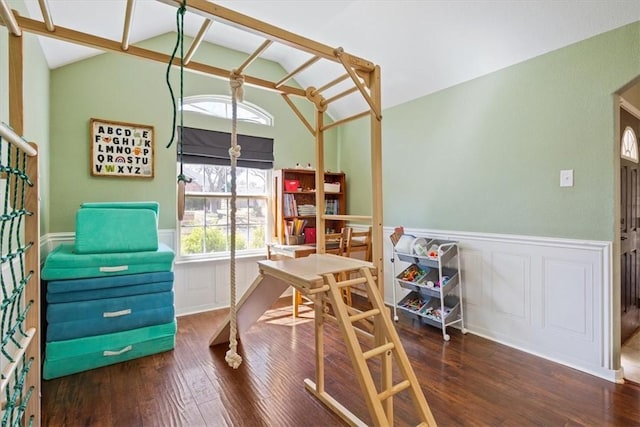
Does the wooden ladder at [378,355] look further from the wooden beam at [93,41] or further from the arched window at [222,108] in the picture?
the arched window at [222,108]

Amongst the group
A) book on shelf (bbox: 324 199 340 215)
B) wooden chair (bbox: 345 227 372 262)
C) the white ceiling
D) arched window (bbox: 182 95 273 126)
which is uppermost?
the white ceiling

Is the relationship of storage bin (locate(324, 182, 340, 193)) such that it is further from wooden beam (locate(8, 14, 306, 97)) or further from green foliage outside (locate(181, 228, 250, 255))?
wooden beam (locate(8, 14, 306, 97))

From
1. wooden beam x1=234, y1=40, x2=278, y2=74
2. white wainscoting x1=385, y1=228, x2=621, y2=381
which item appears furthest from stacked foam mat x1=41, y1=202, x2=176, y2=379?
white wainscoting x1=385, y1=228, x2=621, y2=381

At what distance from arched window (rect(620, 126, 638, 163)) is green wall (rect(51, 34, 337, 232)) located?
358 centimetres

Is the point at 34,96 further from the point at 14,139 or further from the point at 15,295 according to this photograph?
the point at 15,295

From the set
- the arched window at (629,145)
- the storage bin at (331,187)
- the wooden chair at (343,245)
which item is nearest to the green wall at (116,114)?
the storage bin at (331,187)

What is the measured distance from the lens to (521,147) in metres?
2.72

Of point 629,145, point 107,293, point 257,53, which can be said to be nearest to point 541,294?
point 629,145

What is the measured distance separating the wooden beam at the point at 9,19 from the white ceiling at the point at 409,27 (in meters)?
0.83

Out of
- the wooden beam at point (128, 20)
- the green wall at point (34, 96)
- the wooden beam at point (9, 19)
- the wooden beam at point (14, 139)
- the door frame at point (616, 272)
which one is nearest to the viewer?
the wooden beam at point (14, 139)

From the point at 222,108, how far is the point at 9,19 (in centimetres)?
261

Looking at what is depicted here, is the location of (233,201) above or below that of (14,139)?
below

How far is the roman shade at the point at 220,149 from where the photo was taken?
3.54 m

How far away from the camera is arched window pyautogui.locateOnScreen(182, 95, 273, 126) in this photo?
12.0ft
